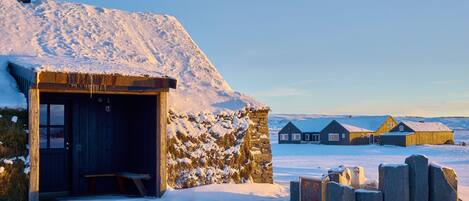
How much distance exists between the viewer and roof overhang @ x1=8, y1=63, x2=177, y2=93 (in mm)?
10227

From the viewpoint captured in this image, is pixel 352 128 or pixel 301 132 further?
pixel 301 132

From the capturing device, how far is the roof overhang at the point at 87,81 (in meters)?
10.2

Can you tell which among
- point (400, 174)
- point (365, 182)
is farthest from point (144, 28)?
point (400, 174)

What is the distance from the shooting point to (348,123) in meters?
65.9

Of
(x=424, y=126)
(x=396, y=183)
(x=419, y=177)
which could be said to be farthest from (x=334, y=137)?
(x=396, y=183)

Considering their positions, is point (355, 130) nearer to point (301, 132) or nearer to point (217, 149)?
point (301, 132)

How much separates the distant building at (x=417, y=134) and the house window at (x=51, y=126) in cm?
5241

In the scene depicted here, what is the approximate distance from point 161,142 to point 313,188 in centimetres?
365

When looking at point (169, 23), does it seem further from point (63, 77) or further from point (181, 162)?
point (63, 77)

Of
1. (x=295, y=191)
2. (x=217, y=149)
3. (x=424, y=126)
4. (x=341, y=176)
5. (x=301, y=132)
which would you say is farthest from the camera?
(x=301, y=132)

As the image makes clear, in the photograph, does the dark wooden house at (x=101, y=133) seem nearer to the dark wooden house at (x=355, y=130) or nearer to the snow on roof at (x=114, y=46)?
the snow on roof at (x=114, y=46)

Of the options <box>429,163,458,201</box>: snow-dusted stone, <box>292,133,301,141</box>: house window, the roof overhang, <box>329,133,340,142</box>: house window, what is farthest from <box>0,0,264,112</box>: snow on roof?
<box>292,133,301,141</box>: house window

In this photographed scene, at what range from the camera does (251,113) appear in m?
14.5

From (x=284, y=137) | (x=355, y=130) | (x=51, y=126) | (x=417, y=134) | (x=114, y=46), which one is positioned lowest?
(x=284, y=137)
